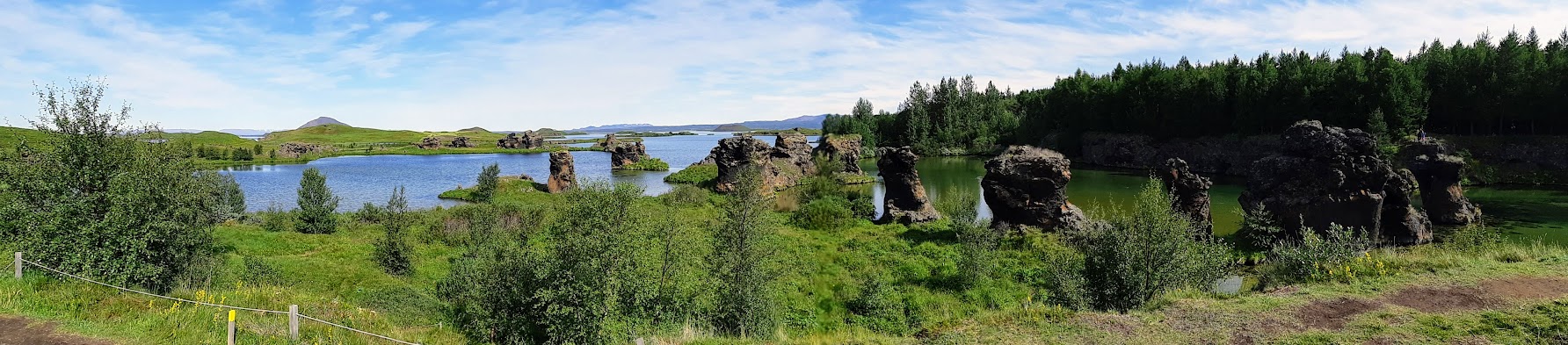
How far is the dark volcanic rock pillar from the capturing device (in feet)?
233

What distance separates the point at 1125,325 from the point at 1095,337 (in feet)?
4.84

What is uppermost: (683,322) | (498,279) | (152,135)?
(152,135)

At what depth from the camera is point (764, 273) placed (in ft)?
74.5

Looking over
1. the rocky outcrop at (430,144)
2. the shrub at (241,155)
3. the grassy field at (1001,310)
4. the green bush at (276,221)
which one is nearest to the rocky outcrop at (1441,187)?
the grassy field at (1001,310)

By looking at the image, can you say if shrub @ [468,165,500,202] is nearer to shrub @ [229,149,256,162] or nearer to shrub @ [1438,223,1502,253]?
shrub @ [1438,223,1502,253]

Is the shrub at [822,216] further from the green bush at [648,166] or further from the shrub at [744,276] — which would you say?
the green bush at [648,166]

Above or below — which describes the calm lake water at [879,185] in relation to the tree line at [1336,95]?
below

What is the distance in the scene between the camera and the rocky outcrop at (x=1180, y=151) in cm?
8175

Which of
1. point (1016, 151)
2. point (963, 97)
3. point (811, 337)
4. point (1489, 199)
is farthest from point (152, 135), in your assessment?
point (963, 97)

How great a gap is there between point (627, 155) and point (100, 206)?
94129mm

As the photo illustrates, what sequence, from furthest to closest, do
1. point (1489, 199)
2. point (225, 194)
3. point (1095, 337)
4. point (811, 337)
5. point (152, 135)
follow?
1. point (1489, 199)
2. point (225, 194)
3. point (152, 135)
4. point (811, 337)
5. point (1095, 337)

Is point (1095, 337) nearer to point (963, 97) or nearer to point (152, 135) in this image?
point (152, 135)

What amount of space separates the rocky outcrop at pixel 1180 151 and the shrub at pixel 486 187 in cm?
7927

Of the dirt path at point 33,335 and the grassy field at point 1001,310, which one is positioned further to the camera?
the grassy field at point 1001,310
